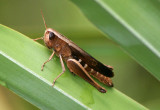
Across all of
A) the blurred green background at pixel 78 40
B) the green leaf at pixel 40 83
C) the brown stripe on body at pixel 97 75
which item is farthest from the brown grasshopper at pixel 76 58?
the blurred green background at pixel 78 40

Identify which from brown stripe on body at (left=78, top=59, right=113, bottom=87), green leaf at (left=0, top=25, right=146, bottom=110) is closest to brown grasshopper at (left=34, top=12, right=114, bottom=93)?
brown stripe on body at (left=78, top=59, right=113, bottom=87)

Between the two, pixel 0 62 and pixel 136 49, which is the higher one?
pixel 136 49

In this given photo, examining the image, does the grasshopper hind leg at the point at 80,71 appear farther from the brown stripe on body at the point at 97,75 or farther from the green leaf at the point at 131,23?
the green leaf at the point at 131,23

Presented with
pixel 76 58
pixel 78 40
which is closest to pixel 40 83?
pixel 76 58

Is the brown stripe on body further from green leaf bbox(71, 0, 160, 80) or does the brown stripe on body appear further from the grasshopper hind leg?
green leaf bbox(71, 0, 160, 80)

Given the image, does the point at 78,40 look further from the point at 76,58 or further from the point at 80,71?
the point at 80,71

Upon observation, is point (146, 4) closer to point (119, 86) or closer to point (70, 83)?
point (70, 83)

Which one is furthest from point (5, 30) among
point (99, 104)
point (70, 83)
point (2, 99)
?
point (2, 99)
